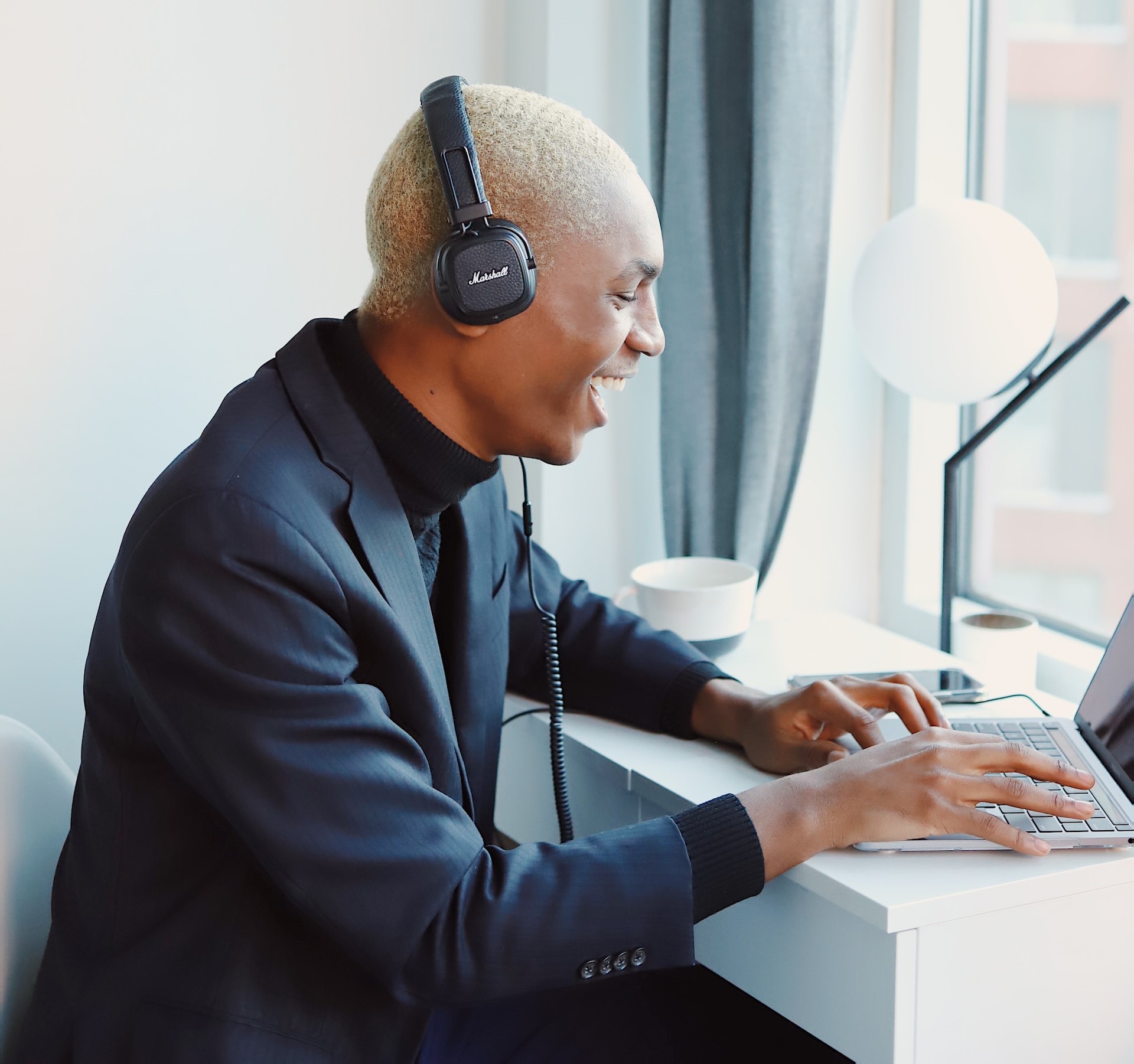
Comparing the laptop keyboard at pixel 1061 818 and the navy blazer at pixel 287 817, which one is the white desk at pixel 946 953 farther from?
the navy blazer at pixel 287 817

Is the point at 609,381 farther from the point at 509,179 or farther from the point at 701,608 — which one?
the point at 701,608

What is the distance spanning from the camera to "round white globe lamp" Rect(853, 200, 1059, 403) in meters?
1.34

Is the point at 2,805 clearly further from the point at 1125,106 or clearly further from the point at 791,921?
the point at 1125,106

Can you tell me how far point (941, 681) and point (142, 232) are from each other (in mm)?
1131

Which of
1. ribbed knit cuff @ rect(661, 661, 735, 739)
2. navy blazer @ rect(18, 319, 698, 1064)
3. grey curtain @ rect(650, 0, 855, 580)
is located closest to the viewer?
navy blazer @ rect(18, 319, 698, 1064)

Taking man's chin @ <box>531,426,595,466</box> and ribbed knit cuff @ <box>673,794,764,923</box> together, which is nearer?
ribbed knit cuff @ <box>673,794,764,923</box>

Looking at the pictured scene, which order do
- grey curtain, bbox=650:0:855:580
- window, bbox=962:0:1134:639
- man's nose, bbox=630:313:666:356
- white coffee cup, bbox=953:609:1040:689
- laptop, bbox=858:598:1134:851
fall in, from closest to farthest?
laptop, bbox=858:598:1134:851
man's nose, bbox=630:313:666:356
white coffee cup, bbox=953:609:1040:689
grey curtain, bbox=650:0:855:580
window, bbox=962:0:1134:639

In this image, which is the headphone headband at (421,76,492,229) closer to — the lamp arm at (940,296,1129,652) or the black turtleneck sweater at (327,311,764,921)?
the black turtleneck sweater at (327,311,764,921)

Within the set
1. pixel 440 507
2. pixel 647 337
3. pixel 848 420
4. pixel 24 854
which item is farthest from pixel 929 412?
pixel 24 854

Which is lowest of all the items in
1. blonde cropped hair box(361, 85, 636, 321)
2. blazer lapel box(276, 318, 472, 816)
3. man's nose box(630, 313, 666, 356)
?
blazer lapel box(276, 318, 472, 816)

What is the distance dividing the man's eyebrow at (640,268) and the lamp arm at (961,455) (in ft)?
1.82

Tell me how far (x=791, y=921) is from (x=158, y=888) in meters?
0.51

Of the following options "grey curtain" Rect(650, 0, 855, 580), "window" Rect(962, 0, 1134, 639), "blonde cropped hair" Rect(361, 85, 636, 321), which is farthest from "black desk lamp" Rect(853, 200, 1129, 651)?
"blonde cropped hair" Rect(361, 85, 636, 321)

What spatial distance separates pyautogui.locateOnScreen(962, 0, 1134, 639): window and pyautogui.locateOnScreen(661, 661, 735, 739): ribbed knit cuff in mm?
691
